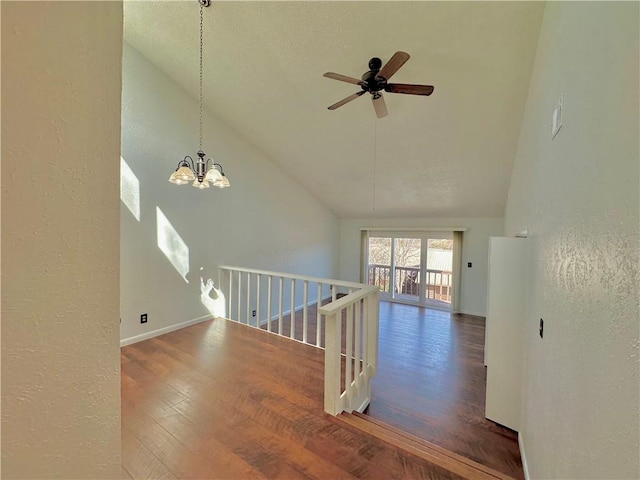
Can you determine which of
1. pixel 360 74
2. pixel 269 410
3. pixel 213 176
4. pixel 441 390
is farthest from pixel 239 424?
pixel 360 74

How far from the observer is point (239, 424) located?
6.11 ft

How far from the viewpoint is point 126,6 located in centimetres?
277

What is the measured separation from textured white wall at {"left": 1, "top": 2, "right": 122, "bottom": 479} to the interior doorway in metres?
6.65

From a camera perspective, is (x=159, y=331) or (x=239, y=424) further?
(x=159, y=331)

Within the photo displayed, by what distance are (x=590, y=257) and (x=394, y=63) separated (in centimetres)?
175

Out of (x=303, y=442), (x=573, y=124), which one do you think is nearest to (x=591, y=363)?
(x=573, y=124)

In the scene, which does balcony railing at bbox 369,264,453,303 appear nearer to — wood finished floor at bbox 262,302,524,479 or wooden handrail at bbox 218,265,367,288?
wood finished floor at bbox 262,302,524,479

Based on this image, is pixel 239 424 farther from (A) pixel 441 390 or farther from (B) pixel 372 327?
(A) pixel 441 390

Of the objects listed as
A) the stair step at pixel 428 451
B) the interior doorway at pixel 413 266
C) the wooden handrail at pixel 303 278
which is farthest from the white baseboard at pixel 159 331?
the interior doorway at pixel 413 266

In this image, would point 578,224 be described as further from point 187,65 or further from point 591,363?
point 187,65

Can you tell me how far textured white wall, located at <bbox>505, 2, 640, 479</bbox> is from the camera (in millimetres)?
730

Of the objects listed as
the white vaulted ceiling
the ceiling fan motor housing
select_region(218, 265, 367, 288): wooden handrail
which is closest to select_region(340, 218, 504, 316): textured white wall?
the white vaulted ceiling

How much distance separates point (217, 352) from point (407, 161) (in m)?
3.67

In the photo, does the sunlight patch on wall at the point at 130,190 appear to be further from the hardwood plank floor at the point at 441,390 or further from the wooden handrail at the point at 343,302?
the hardwood plank floor at the point at 441,390
